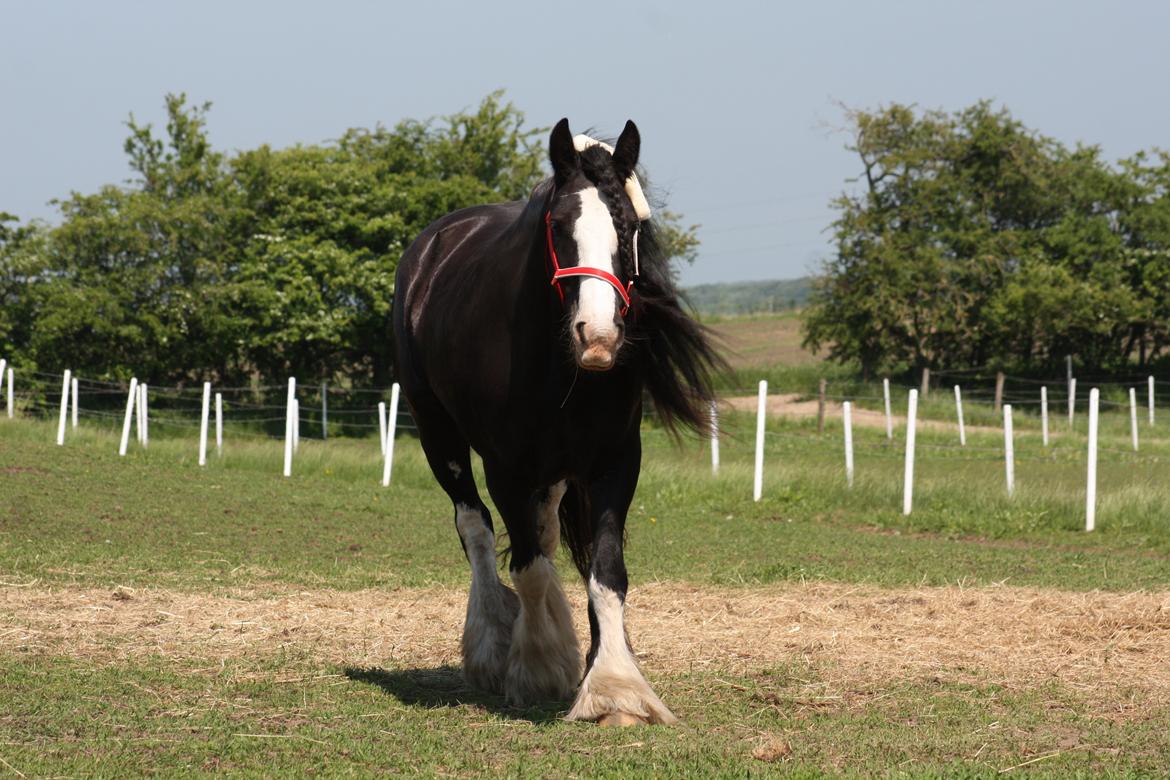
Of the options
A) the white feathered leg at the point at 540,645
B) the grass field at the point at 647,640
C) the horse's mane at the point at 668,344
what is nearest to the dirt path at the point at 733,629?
the grass field at the point at 647,640

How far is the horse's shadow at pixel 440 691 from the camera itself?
502 centimetres

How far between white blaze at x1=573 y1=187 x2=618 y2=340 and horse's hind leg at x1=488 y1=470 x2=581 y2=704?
1.28 m

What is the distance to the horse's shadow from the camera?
198 inches

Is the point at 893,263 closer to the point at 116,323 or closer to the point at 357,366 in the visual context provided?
the point at 357,366

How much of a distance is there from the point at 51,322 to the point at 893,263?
25870 mm

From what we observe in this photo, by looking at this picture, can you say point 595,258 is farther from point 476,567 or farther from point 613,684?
point 476,567

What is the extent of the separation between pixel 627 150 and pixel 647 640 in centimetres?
A: 286

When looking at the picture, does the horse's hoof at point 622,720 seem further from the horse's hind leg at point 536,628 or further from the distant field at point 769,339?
the distant field at point 769,339

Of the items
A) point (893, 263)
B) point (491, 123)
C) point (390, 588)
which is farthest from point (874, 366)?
point (390, 588)

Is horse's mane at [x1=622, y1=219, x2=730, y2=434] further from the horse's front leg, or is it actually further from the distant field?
the distant field

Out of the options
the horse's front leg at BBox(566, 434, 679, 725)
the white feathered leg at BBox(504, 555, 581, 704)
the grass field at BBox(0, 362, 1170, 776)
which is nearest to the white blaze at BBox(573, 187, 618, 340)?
the horse's front leg at BBox(566, 434, 679, 725)

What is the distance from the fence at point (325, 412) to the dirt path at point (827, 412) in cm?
42

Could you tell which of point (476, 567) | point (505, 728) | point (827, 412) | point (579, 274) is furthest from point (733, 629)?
point (827, 412)

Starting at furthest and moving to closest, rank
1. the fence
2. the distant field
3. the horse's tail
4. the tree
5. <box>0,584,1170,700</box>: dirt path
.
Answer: the distant field
the tree
the fence
the horse's tail
<box>0,584,1170,700</box>: dirt path
